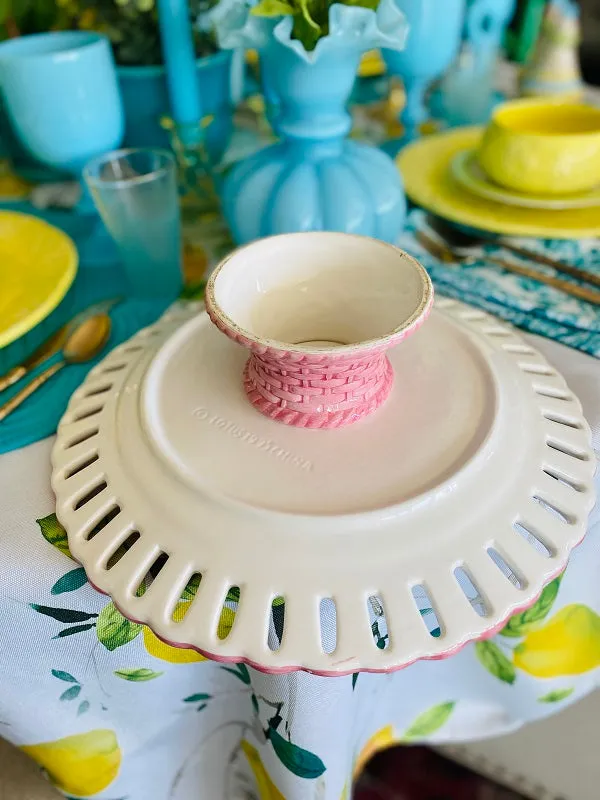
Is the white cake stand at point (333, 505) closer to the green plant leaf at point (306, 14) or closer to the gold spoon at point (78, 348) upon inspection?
the gold spoon at point (78, 348)

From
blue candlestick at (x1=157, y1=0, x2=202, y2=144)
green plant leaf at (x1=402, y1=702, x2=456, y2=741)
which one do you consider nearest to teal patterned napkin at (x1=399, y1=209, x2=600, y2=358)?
blue candlestick at (x1=157, y1=0, x2=202, y2=144)

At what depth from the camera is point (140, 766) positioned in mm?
457

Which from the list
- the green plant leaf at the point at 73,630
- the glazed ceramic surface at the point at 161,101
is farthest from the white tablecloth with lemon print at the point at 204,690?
the glazed ceramic surface at the point at 161,101

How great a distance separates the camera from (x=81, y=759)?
43 centimetres

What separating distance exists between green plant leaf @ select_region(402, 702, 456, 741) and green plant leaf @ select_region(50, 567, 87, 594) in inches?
14.6

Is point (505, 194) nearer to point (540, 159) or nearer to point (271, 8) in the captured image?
point (540, 159)

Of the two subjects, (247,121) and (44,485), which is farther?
(247,121)

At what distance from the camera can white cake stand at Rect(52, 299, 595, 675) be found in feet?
0.94

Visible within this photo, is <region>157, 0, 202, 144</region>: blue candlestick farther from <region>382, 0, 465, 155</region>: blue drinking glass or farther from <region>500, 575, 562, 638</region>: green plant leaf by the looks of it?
<region>500, 575, 562, 638</region>: green plant leaf

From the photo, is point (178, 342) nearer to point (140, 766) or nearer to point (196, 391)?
point (196, 391)

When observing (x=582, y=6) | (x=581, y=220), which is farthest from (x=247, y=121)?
(x=582, y=6)

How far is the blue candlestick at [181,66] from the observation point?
57 centimetres

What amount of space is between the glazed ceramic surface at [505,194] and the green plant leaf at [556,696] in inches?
16.4

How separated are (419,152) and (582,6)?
1.50m
